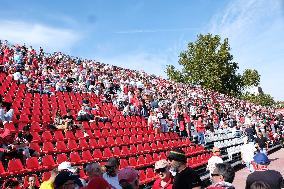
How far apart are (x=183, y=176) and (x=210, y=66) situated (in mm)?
53549

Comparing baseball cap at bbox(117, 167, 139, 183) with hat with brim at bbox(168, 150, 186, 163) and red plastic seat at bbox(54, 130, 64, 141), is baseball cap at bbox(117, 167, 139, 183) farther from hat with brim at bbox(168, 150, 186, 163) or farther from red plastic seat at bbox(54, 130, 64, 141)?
red plastic seat at bbox(54, 130, 64, 141)

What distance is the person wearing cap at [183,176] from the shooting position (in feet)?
16.0

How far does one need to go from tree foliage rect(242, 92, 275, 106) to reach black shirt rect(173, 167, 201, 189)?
204 ft

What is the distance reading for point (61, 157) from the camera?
35.9 feet

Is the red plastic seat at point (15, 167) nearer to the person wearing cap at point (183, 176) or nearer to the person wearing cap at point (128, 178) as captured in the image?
the person wearing cap at point (128, 178)

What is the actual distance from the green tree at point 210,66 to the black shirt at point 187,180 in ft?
171

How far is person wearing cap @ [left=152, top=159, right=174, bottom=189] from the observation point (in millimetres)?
5312

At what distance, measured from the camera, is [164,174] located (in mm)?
5379

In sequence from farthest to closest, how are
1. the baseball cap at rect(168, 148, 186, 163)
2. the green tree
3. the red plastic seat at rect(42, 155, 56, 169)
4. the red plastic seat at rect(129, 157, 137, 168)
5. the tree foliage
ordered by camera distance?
the tree foliage
the green tree
the red plastic seat at rect(129, 157, 137, 168)
the red plastic seat at rect(42, 155, 56, 169)
the baseball cap at rect(168, 148, 186, 163)

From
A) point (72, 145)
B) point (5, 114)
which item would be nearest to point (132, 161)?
point (72, 145)

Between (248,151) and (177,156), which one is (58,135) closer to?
(248,151)

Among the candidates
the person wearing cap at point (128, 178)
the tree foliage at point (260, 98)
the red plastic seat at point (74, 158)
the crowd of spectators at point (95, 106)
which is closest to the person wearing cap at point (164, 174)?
the person wearing cap at point (128, 178)

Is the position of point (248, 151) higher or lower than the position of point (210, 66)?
lower

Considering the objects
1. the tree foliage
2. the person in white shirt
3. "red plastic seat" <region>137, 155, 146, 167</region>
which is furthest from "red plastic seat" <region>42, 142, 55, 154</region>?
the tree foliage
